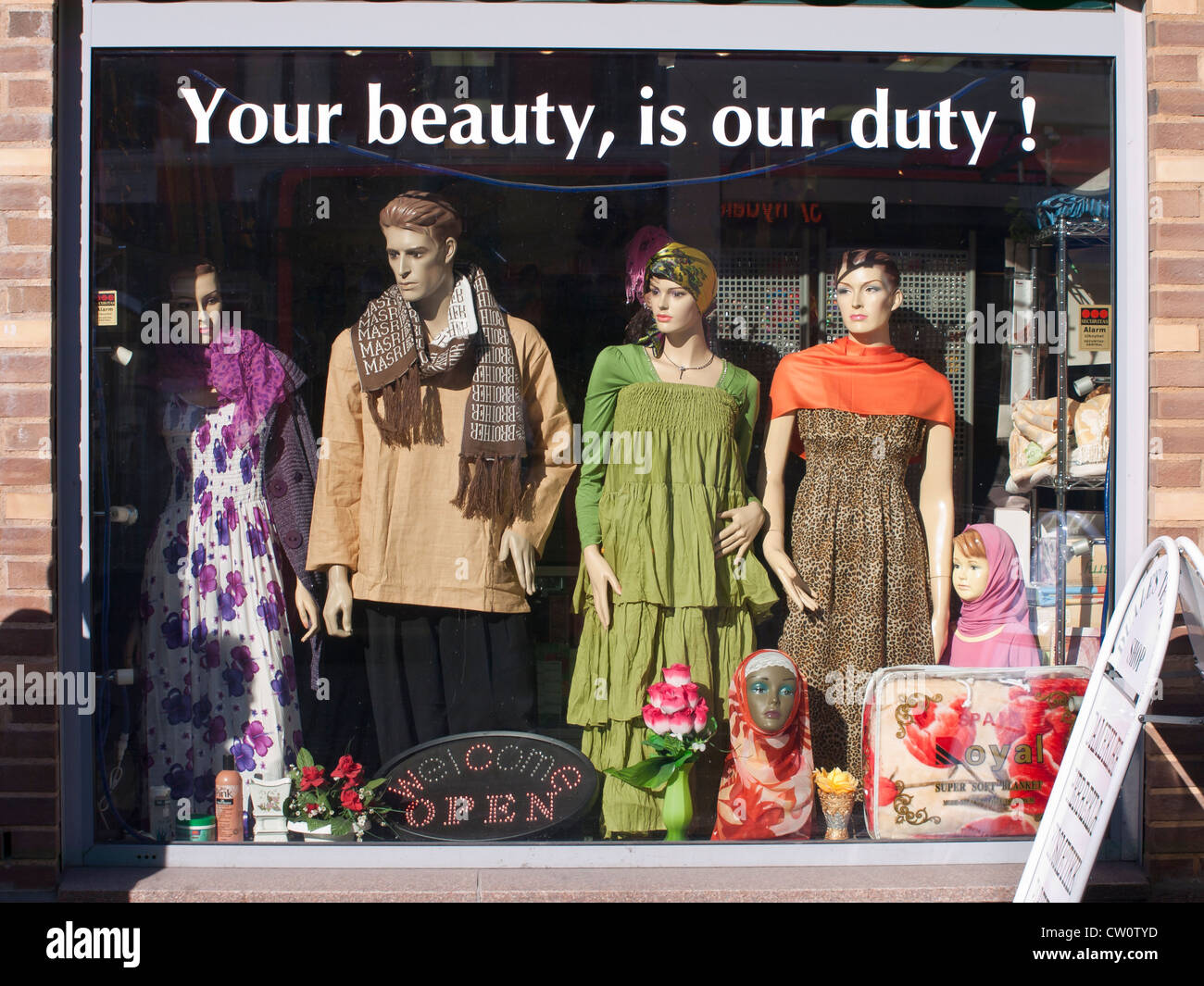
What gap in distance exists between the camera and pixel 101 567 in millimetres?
3404

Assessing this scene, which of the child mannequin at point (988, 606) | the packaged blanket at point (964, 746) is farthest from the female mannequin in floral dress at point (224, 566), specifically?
the child mannequin at point (988, 606)

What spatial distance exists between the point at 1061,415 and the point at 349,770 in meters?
2.65

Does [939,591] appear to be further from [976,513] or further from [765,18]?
[765,18]

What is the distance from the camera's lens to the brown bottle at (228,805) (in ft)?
11.4

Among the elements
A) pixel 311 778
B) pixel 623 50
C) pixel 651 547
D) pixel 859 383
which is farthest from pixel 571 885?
pixel 623 50

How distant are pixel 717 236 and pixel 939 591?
1408mm

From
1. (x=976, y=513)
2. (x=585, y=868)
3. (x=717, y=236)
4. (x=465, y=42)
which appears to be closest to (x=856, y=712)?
(x=976, y=513)

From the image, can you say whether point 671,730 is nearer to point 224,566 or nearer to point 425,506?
point 425,506

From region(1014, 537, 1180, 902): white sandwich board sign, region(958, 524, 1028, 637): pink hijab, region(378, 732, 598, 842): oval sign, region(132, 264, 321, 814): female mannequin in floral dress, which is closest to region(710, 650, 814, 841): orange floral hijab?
region(378, 732, 598, 842): oval sign

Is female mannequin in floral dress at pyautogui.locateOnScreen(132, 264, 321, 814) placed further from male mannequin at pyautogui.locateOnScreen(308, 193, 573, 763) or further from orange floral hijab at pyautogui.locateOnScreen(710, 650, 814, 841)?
orange floral hijab at pyautogui.locateOnScreen(710, 650, 814, 841)

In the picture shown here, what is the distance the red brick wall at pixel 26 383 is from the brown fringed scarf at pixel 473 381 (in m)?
0.97

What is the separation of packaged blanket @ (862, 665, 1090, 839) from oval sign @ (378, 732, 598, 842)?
100cm
